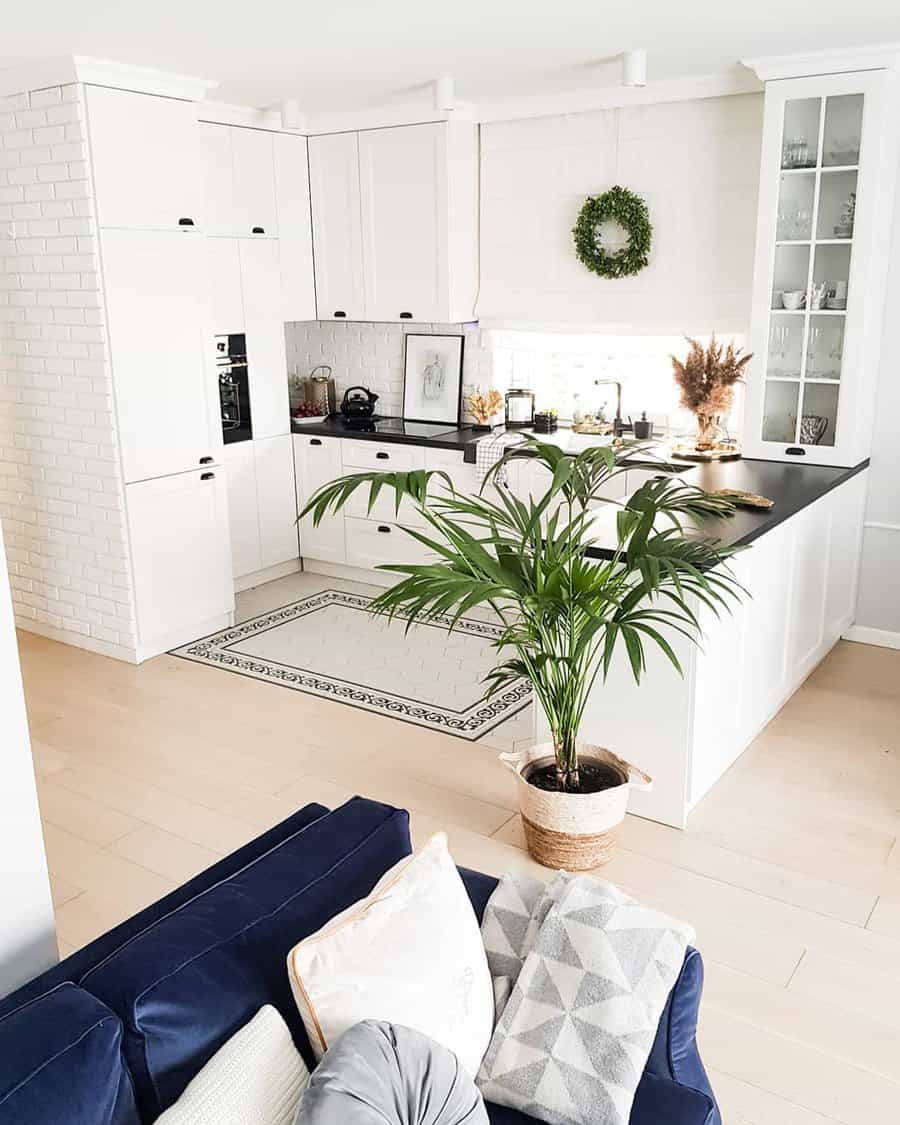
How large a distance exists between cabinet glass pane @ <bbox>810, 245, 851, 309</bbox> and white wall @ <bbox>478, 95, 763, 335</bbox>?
1.28 ft

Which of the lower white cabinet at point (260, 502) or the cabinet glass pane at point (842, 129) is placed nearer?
the cabinet glass pane at point (842, 129)

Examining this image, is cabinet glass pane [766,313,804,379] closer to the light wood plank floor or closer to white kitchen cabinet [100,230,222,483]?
the light wood plank floor

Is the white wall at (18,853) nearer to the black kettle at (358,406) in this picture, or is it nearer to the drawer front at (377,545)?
the drawer front at (377,545)

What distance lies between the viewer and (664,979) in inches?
68.0

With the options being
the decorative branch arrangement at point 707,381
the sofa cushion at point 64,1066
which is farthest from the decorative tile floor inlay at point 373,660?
the sofa cushion at point 64,1066

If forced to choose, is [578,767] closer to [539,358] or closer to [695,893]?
[695,893]

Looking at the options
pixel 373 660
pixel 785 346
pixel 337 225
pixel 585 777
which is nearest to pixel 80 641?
pixel 373 660

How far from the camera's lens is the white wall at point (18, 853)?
1769 mm

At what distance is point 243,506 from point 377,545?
764 mm

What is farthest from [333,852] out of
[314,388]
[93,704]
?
[314,388]

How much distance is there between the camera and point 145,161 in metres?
4.50

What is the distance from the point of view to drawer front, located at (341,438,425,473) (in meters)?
5.52

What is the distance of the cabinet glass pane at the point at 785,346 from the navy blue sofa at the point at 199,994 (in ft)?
10.8

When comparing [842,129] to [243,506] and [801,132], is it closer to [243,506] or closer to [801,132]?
[801,132]
